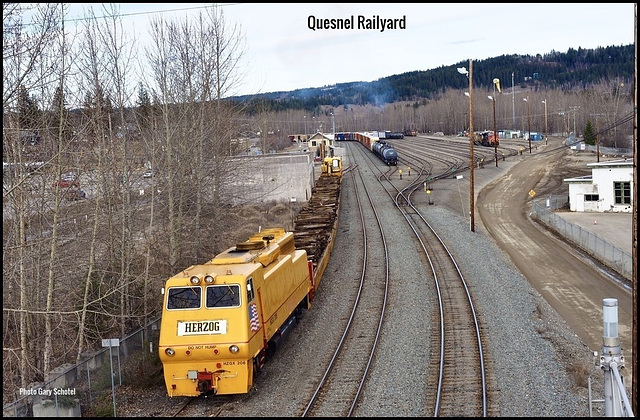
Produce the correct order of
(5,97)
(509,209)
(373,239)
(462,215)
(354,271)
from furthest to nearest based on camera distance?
(509,209)
(462,215)
(373,239)
(354,271)
(5,97)

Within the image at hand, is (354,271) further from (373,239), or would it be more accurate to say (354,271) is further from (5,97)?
(5,97)

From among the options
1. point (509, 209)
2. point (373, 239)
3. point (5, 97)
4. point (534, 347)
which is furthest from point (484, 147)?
point (5, 97)

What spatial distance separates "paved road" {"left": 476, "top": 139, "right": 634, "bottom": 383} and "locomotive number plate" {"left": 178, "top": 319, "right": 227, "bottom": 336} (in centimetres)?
1080

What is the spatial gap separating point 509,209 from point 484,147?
159 ft

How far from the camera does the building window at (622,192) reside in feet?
139

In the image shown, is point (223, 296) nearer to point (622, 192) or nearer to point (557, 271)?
point (557, 271)

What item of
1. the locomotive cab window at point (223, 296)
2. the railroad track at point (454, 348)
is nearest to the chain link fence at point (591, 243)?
the railroad track at point (454, 348)

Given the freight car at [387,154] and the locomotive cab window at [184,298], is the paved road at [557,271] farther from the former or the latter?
the freight car at [387,154]

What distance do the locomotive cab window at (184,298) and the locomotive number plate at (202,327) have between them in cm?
38

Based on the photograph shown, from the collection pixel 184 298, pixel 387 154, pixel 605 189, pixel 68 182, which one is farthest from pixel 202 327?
pixel 387 154

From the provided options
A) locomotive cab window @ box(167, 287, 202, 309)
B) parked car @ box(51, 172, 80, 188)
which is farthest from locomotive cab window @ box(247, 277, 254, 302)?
parked car @ box(51, 172, 80, 188)

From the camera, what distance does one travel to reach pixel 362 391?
14328 millimetres

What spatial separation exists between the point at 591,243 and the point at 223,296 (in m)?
23.9

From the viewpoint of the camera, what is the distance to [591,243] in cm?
3219
